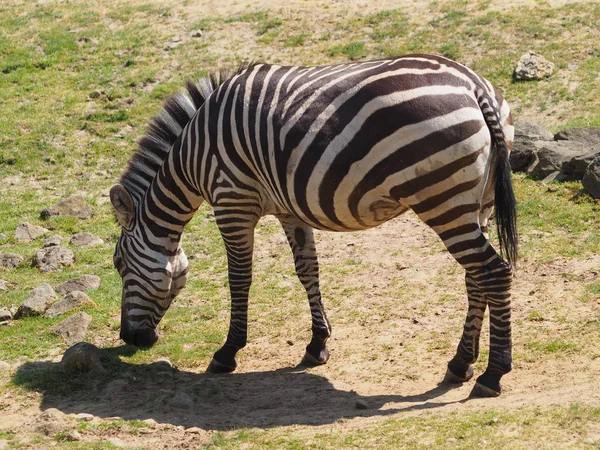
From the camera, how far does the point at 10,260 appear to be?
13133mm

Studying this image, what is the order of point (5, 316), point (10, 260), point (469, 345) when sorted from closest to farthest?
point (469, 345), point (5, 316), point (10, 260)

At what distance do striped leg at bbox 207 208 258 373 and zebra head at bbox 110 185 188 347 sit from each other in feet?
2.48

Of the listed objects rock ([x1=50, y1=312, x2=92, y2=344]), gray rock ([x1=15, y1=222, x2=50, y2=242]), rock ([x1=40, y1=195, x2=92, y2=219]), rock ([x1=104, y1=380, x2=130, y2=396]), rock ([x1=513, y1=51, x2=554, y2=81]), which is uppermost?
rock ([x1=513, y1=51, x2=554, y2=81])

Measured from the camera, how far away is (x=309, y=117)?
824 cm

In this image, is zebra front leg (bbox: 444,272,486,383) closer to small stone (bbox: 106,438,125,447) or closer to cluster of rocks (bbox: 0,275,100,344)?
small stone (bbox: 106,438,125,447)

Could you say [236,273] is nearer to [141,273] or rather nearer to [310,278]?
[310,278]

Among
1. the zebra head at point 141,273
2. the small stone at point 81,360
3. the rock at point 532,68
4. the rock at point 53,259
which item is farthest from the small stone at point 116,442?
the rock at point 532,68

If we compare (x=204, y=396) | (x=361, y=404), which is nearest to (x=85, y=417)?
(x=204, y=396)

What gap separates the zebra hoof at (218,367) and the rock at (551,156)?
7132mm

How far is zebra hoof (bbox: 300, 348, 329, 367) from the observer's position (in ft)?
→ 32.2

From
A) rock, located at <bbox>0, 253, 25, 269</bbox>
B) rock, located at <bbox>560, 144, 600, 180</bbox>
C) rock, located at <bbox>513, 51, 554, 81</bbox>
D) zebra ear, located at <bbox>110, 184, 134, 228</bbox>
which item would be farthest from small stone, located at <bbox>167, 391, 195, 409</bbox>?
rock, located at <bbox>513, 51, 554, 81</bbox>

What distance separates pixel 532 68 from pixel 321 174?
1195cm

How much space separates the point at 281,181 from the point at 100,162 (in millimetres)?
9454

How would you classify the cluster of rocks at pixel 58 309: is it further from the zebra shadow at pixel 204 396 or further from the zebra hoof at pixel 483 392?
the zebra hoof at pixel 483 392
